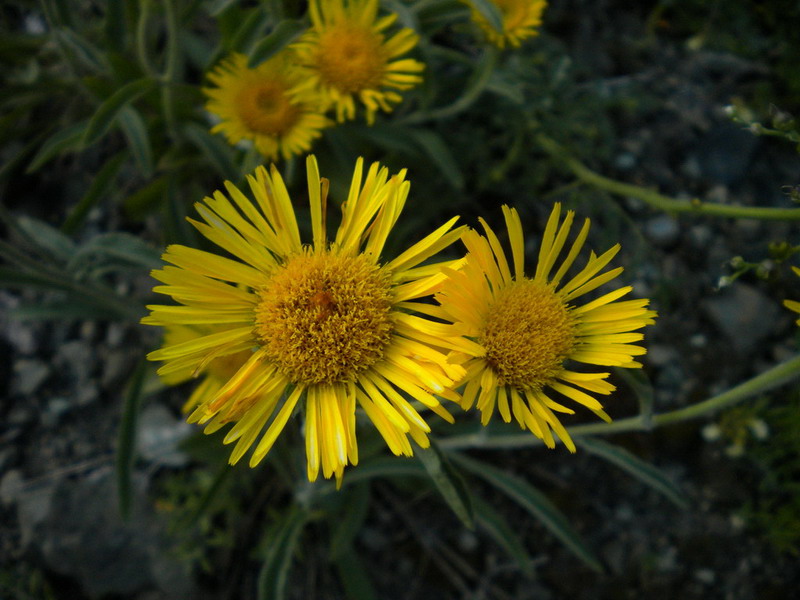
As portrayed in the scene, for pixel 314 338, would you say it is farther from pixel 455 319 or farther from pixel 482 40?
pixel 482 40

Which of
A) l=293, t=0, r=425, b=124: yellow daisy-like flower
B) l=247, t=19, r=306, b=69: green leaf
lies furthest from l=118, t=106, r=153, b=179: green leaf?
l=293, t=0, r=425, b=124: yellow daisy-like flower

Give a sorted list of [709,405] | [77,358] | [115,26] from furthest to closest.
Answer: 1. [77,358]
2. [115,26]
3. [709,405]

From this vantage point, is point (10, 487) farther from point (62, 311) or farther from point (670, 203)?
point (670, 203)

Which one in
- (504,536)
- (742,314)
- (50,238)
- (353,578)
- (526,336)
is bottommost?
(353,578)

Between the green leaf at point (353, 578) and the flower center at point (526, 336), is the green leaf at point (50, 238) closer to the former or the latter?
the green leaf at point (353, 578)

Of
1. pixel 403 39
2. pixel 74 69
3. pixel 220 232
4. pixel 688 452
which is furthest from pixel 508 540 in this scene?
pixel 74 69

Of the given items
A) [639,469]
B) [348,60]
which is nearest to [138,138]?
[348,60]

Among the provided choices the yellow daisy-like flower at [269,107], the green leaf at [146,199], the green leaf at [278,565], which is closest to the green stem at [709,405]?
the green leaf at [278,565]
